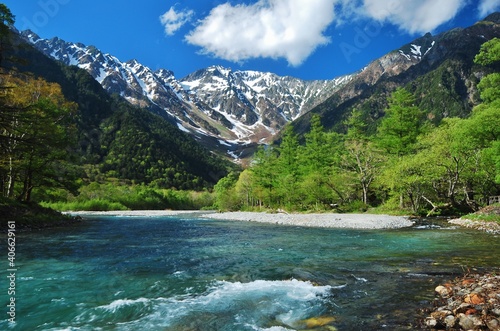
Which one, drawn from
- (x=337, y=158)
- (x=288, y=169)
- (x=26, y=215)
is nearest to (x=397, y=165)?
(x=337, y=158)

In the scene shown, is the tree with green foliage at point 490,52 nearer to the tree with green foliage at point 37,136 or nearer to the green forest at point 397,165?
the green forest at point 397,165

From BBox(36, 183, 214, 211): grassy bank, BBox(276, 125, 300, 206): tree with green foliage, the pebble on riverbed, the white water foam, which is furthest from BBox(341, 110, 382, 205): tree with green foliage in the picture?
BBox(36, 183, 214, 211): grassy bank

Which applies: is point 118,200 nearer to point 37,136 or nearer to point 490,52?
point 37,136

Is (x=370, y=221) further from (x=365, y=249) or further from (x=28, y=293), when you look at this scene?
(x=28, y=293)

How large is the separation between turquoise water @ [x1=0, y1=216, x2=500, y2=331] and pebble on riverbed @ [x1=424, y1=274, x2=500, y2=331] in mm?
502

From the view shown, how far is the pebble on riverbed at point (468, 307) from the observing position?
6.44 metres

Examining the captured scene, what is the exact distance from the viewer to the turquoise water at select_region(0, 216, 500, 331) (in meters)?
7.69

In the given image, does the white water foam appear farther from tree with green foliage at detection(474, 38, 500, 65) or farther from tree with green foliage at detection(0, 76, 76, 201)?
tree with green foliage at detection(0, 76, 76, 201)

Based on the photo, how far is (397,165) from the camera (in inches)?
1492

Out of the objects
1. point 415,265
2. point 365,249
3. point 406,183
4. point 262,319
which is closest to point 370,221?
point 406,183

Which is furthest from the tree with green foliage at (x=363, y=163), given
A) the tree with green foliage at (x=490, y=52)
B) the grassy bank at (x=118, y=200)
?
the grassy bank at (x=118, y=200)

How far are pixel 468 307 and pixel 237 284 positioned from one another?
6579 mm

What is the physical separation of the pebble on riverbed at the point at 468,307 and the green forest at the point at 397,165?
2190 centimetres

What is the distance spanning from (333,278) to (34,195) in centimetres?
6975
